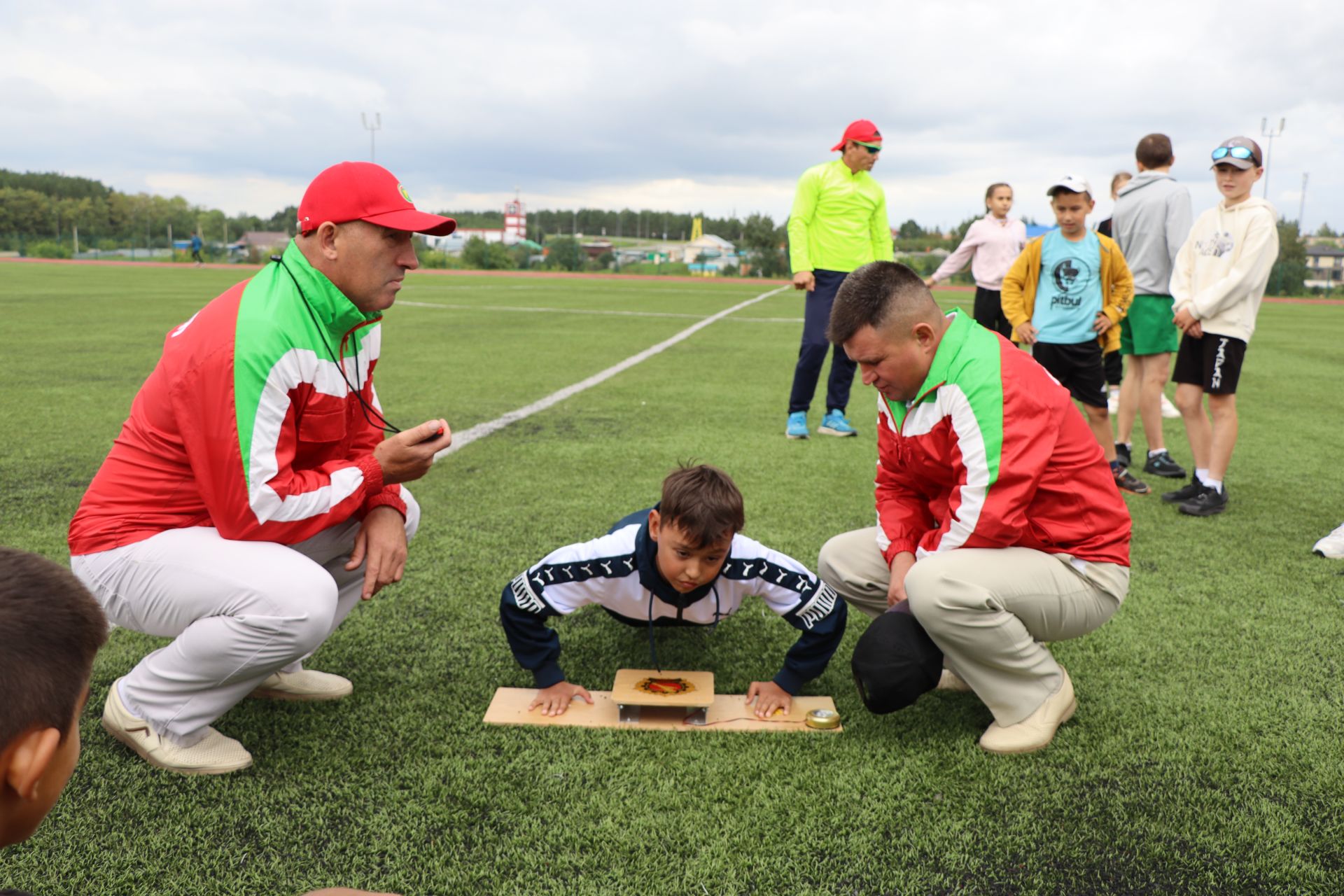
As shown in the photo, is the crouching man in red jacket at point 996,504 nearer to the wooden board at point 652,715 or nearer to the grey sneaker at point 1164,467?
the wooden board at point 652,715

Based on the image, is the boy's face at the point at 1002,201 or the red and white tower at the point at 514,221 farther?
the red and white tower at the point at 514,221

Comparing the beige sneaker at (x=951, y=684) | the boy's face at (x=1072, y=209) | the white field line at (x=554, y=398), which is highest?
the boy's face at (x=1072, y=209)

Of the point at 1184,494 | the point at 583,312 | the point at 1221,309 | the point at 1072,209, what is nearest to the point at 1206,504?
the point at 1184,494

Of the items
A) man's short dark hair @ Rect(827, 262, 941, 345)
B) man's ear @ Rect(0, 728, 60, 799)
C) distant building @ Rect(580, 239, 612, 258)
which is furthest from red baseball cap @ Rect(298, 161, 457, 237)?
distant building @ Rect(580, 239, 612, 258)

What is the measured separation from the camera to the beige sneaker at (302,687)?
280 centimetres

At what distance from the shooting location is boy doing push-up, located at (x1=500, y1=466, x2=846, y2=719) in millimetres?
→ 2619

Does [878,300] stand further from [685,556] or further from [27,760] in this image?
[27,760]

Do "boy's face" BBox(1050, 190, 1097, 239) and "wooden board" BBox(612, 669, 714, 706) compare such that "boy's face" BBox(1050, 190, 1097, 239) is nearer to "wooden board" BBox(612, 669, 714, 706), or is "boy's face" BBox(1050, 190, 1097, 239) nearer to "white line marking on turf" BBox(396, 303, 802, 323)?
"wooden board" BBox(612, 669, 714, 706)

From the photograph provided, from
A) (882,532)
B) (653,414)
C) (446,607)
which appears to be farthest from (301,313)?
(653,414)

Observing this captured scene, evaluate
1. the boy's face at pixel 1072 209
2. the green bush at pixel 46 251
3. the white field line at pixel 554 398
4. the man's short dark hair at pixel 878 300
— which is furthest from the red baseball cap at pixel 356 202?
the green bush at pixel 46 251

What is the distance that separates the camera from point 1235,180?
4887mm

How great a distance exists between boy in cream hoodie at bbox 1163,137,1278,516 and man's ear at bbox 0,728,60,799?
512 centimetres

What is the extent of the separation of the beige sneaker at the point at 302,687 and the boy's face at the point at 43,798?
1.65 m

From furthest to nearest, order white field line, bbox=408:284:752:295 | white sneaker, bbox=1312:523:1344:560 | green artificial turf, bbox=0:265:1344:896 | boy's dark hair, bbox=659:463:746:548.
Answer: white field line, bbox=408:284:752:295
white sneaker, bbox=1312:523:1344:560
boy's dark hair, bbox=659:463:746:548
green artificial turf, bbox=0:265:1344:896
